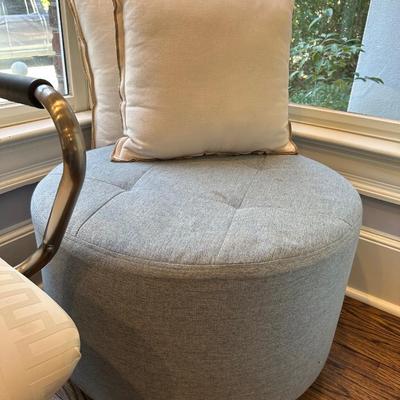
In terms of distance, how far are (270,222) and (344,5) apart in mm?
877

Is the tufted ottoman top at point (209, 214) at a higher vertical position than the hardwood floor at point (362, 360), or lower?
higher

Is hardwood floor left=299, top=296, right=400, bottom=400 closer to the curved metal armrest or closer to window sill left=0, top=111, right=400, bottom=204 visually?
window sill left=0, top=111, right=400, bottom=204

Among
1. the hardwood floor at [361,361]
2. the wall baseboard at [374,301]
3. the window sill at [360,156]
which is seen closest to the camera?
the hardwood floor at [361,361]

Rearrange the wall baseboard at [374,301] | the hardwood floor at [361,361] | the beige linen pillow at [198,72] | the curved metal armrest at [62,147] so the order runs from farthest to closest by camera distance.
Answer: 1. the wall baseboard at [374,301]
2. the hardwood floor at [361,361]
3. the beige linen pillow at [198,72]
4. the curved metal armrest at [62,147]

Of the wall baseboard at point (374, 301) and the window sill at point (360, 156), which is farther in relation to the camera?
the wall baseboard at point (374, 301)

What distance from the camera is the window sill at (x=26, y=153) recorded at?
107 centimetres

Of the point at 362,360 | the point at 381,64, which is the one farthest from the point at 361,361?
the point at 381,64

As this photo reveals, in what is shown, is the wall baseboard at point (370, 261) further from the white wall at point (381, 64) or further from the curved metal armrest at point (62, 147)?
the curved metal armrest at point (62, 147)

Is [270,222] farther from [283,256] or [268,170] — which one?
[268,170]

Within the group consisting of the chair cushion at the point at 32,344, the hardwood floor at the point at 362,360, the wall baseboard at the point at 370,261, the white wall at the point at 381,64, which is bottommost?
the hardwood floor at the point at 362,360

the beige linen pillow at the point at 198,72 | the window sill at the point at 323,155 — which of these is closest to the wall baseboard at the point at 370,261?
the window sill at the point at 323,155

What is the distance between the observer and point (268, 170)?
3.19ft

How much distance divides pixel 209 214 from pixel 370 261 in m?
0.78

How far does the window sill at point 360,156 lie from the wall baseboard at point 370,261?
0.16 metres
